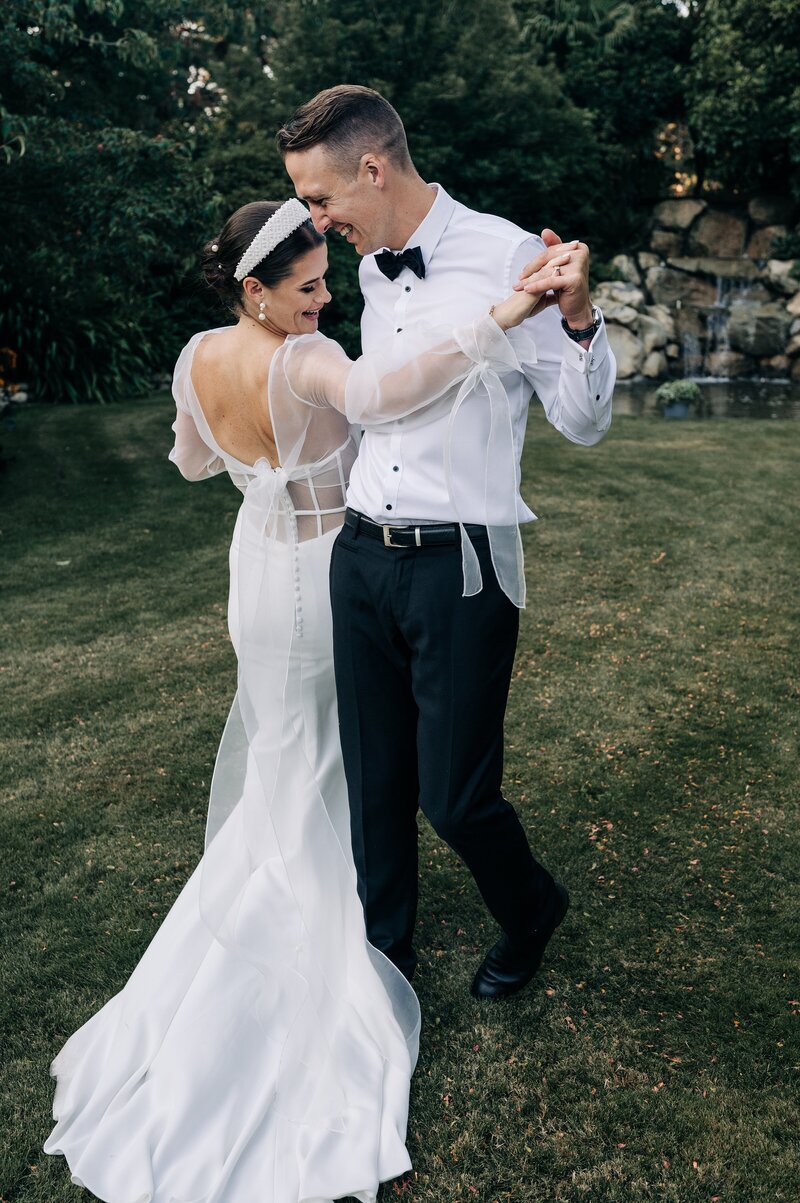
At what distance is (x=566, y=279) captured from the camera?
6.79ft

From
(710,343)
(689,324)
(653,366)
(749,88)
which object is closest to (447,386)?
(653,366)

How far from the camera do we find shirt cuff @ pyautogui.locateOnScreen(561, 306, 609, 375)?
2.23m

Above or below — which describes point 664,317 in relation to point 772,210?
below

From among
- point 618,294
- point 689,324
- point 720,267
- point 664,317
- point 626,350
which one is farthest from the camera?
point 720,267

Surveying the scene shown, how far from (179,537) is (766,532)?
173 inches

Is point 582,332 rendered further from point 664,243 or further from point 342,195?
point 664,243

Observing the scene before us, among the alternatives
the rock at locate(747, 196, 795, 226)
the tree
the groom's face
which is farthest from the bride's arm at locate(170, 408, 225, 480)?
the rock at locate(747, 196, 795, 226)

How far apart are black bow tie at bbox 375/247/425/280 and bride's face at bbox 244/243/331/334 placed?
205 mm

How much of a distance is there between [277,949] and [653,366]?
603 inches

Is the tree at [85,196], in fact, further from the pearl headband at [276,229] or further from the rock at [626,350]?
the rock at [626,350]

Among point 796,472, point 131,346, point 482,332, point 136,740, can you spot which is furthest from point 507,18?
point 482,332

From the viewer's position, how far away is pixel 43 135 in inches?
309

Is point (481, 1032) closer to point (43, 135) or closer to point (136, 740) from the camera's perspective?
point (136, 740)

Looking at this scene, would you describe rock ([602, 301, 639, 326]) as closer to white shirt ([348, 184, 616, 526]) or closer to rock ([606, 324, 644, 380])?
rock ([606, 324, 644, 380])
